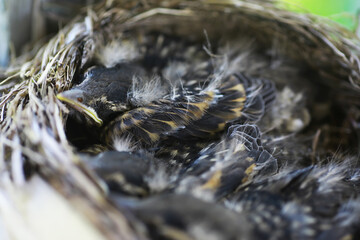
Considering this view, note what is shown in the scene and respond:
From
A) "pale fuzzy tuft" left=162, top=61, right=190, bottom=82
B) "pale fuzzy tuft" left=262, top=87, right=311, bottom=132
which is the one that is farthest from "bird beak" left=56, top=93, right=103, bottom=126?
"pale fuzzy tuft" left=262, top=87, right=311, bottom=132

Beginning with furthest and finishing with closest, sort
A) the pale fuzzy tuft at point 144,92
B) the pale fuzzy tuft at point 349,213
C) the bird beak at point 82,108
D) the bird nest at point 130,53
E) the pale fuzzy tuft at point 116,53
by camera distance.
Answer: the pale fuzzy tuft at point 116,53, the pale fuzzy tuft at point 144,92, the bird beak at point 82,108, the pale fuzzy tuft at point 349,213, the bird nest at point 130,53

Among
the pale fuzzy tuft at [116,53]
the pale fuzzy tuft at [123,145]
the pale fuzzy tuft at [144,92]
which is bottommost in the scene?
the pale fuzzy tuft at [123,145]

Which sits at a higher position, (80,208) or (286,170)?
(80,208)

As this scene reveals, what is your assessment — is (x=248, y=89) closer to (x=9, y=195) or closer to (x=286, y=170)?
(x=286, y=170)

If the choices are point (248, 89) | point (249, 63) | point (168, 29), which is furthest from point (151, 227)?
point (168, 29)

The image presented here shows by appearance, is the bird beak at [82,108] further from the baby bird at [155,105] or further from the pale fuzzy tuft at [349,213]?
the pale fuzzy tuft at [349,213]

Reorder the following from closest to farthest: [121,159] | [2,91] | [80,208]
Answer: [80,208] < [121,159] < [2,91]

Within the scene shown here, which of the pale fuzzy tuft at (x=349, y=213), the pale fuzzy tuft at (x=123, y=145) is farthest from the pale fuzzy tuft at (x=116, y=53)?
the pale fuzzy tuft at (x=349, y=213)
